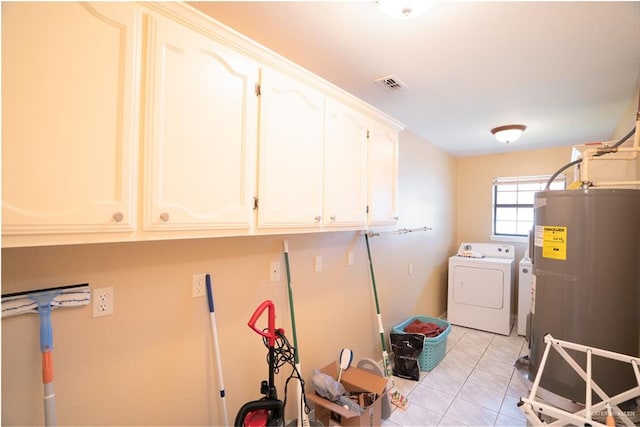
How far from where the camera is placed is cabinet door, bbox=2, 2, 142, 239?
31.0 inches

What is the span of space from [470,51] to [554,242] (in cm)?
125

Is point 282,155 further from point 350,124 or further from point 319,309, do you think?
point 319,309

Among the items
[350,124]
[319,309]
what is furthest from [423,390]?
[350,124]

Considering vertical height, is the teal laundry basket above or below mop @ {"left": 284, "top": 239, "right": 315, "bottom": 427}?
below

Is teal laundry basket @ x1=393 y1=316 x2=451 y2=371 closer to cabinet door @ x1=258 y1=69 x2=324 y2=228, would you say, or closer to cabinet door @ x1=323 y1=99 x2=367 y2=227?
cabinet door @ x1=323 y1=99 x2=367 y2=227

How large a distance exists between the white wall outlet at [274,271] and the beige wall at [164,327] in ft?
→ 0.11

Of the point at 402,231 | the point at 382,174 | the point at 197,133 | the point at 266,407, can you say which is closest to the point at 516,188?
the point at 402,231

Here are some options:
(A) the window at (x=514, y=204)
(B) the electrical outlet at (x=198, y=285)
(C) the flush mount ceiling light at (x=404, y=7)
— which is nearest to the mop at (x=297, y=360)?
(B) the electrical outlet at (x=198, y=285)

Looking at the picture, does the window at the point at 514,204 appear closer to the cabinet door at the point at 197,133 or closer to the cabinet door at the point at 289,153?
the cabinet door at the point at 289,153

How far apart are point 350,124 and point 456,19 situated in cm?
77

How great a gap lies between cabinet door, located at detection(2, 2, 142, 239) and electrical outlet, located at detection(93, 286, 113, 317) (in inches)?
18.1

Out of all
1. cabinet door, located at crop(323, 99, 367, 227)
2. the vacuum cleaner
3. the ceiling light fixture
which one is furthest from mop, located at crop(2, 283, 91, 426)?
the ceiling light fixture

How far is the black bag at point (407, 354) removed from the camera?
2.71m

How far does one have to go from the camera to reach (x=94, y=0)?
894 millimetres
